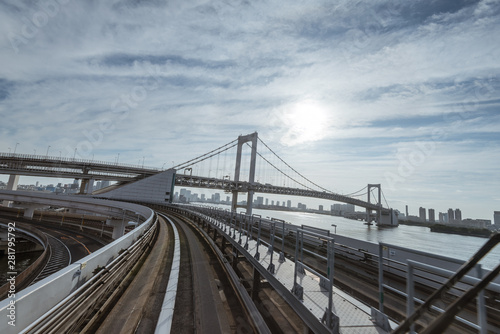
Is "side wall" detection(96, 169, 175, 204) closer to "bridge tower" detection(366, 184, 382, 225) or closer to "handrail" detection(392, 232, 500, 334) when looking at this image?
"handrail" detection(392, 232, 500, 334)

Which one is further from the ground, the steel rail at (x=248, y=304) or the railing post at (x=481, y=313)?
the railing post at (x=481, y=313)

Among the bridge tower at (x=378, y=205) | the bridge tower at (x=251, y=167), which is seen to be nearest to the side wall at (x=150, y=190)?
the bridge tower at (x=251, y=167)

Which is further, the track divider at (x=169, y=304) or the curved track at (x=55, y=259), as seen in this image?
the curved track at (x=55, y=259)

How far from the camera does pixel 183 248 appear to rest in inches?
417

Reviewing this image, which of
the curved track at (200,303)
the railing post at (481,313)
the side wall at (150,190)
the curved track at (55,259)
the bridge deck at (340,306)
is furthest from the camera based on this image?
the side wall at (150,190)

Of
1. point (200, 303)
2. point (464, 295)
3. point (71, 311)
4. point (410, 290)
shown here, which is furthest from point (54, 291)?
point (410, 290)

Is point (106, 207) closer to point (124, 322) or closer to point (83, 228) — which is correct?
point (83, 228)

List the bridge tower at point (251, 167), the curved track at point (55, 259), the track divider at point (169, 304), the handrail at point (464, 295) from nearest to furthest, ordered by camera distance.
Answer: the handrail at point (464, 295) < the track divider at point (169, 304) < the curved track at point (55, 259) < the bridge tower at point (251, 167)

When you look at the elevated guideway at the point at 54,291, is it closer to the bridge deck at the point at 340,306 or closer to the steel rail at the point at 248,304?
the steel rail at the point at 248,304

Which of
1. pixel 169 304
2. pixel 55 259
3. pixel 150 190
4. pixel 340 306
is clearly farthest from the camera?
pixel 150 190

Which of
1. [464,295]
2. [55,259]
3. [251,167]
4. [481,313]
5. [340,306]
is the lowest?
[55,259]

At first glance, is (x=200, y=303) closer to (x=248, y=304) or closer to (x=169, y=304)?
(x=169, y=304)

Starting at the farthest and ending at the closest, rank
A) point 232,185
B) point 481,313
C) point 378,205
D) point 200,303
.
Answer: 1. point 378,205
2. point 232,185
3. point 200,303
4. point 481,313

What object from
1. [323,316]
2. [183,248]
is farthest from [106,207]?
[323,316]
